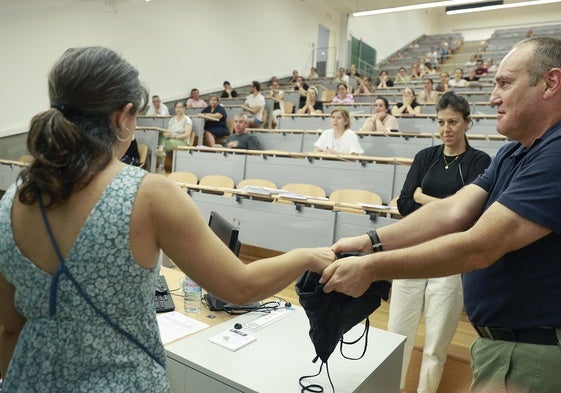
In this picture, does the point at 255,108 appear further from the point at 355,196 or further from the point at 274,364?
the point at 274,364

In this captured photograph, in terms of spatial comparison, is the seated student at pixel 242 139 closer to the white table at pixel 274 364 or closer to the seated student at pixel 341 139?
the seated student at pixel 341 139

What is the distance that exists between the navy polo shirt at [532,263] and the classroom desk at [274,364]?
1.38ft

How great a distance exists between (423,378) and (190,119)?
235 inches

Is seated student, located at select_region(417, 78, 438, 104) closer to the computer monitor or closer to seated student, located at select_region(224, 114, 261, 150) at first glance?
seated student, located at select_region(224, 114, 261, 150)

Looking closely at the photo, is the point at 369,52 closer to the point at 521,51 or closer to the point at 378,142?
the point at 378,142

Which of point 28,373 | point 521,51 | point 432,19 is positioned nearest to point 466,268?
point 521,51

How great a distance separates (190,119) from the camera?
720 centimetres

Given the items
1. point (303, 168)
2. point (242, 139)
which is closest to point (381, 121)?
point (303, 168)

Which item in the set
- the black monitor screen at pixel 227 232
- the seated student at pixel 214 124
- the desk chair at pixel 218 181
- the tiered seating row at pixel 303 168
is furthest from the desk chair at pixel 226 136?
the black monitor screen at pixel 227 232

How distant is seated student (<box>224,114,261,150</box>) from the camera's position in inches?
241

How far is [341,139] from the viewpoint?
15.9ft

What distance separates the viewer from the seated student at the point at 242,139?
6121mm

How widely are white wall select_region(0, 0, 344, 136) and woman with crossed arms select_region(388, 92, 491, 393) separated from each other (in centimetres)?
444

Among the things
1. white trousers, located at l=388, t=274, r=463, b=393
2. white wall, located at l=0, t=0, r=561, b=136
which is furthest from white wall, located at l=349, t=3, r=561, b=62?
white trousers, located at l=388, t=274, r=463, b=393
